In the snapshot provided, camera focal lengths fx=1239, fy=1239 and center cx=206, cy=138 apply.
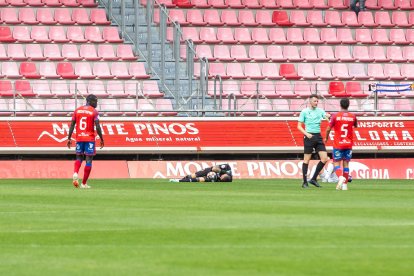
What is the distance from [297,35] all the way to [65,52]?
28.8 ft

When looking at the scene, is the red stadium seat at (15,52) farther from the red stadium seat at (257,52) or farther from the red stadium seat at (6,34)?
the red stadium seat at (257,52)

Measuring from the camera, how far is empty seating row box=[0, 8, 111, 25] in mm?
42094

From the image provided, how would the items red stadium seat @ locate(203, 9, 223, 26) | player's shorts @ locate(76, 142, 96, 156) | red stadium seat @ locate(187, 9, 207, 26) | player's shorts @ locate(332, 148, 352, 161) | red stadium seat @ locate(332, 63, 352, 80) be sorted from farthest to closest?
red stadium seat @ locate(203, 9, 223, 26)
red stadium seat @ locate(187, 9, 207, 26)
red stadium seat @ locate(332, 63, 352, 80)
player's shorts @ locate(76, 142, 96, 156)
player's shorts @ locate(332, 148, 352, 161)

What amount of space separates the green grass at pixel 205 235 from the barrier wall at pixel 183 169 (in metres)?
13.4

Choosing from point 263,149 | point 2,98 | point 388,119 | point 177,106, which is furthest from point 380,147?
point 2,98

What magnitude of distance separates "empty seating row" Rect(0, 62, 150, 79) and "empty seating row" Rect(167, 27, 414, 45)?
7.89ft

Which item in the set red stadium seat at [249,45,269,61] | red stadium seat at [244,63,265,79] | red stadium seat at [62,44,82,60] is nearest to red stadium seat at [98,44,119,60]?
red stadium seat at [62,44,82,60]

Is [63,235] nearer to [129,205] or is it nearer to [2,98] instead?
[129,205]

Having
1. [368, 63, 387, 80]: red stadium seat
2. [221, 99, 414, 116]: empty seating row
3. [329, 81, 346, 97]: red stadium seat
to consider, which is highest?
[368, 63, 387, 80]: red stadium seat

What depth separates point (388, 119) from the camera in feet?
129

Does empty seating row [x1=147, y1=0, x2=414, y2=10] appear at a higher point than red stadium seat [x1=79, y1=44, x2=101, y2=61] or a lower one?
higher

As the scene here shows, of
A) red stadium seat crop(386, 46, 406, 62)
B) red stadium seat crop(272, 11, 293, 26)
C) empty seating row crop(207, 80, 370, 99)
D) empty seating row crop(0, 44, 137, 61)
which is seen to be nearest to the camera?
empty seating row crop(0, 44, 137, 61)

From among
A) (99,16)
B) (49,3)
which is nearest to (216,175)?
(99,16)

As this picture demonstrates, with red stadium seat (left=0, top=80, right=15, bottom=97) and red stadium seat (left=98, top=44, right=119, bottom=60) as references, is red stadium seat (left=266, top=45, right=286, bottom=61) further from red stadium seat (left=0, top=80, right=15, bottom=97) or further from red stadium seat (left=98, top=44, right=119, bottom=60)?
red stadium seat (left=0, top=80, right=15, bottom=97)
